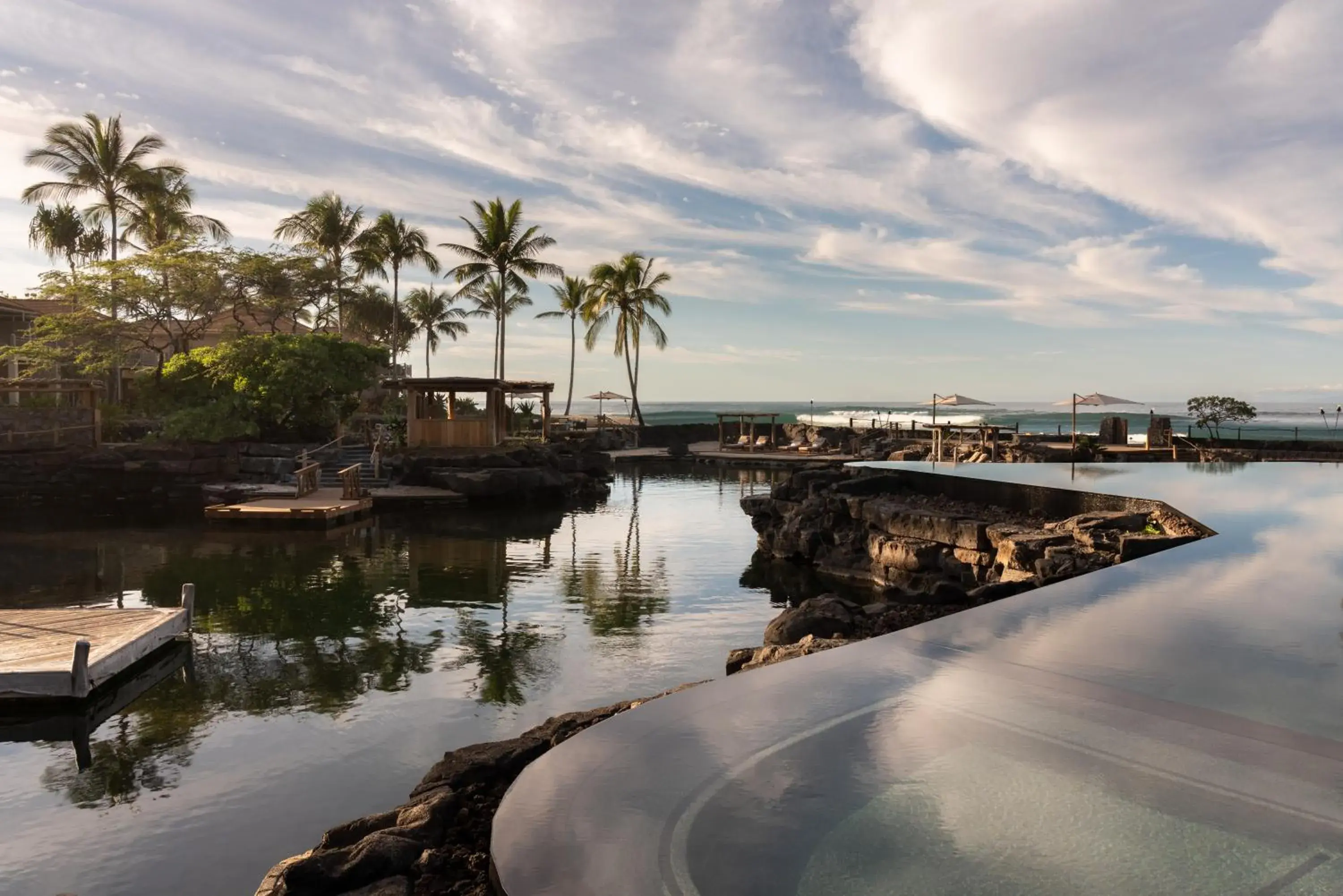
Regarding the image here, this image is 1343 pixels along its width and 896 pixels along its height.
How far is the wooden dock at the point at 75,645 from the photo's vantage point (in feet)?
25.0

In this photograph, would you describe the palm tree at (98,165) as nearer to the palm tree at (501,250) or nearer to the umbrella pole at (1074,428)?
the palm tree at (501,250)

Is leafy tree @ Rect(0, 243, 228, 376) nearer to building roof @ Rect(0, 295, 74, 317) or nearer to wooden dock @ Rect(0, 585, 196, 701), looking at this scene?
building roof @ Rect(0, 295, 74, 317)

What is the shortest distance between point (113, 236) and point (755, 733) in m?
36.9

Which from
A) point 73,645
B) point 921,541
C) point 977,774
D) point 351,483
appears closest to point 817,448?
point 351,483

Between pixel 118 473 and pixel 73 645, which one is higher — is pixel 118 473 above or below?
above

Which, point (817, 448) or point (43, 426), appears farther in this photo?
point (817, 448)

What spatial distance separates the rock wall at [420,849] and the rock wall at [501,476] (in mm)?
19113

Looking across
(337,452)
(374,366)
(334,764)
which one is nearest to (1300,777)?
(334,764)

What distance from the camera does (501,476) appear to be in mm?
23922

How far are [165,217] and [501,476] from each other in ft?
72.0

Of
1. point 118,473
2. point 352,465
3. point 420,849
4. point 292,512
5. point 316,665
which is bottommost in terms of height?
point 316,665

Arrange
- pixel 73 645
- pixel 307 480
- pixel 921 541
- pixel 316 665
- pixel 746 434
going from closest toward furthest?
pixel 73 645
pixel 316 665
pixel 921 541
pixel 307 480
pixel 746 434

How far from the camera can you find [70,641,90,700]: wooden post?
7.55 meters

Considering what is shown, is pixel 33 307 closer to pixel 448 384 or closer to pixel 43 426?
pixel 43 426
